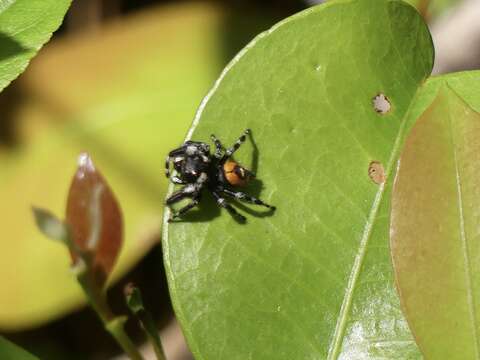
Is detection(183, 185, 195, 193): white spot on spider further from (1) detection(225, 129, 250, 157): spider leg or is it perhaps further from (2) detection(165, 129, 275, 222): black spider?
(1) detection(225, 129, 250, 157): spider leg

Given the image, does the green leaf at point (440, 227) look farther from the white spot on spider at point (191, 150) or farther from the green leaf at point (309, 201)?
the white spot on spider at point (191, 150)

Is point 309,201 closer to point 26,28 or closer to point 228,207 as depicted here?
point 228,207

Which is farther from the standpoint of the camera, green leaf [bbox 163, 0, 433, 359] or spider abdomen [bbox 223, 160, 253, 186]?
spider abdomen [bbox 223, 160, 253, 186]

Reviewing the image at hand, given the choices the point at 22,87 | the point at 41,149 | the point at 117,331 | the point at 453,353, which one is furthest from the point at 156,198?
the point at 453,353

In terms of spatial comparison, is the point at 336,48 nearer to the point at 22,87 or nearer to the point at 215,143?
the point at 215,143

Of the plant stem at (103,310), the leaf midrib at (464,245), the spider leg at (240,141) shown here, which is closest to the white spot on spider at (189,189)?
the spider leg at (240,141)

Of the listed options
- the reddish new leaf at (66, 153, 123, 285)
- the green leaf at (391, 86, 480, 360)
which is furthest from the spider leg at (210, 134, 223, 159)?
the green leaf at (391, 86, 480, 360)

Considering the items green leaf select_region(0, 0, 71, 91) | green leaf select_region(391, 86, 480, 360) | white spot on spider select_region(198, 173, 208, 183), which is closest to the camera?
green leaf select_region(391, 86, 480, 360)
